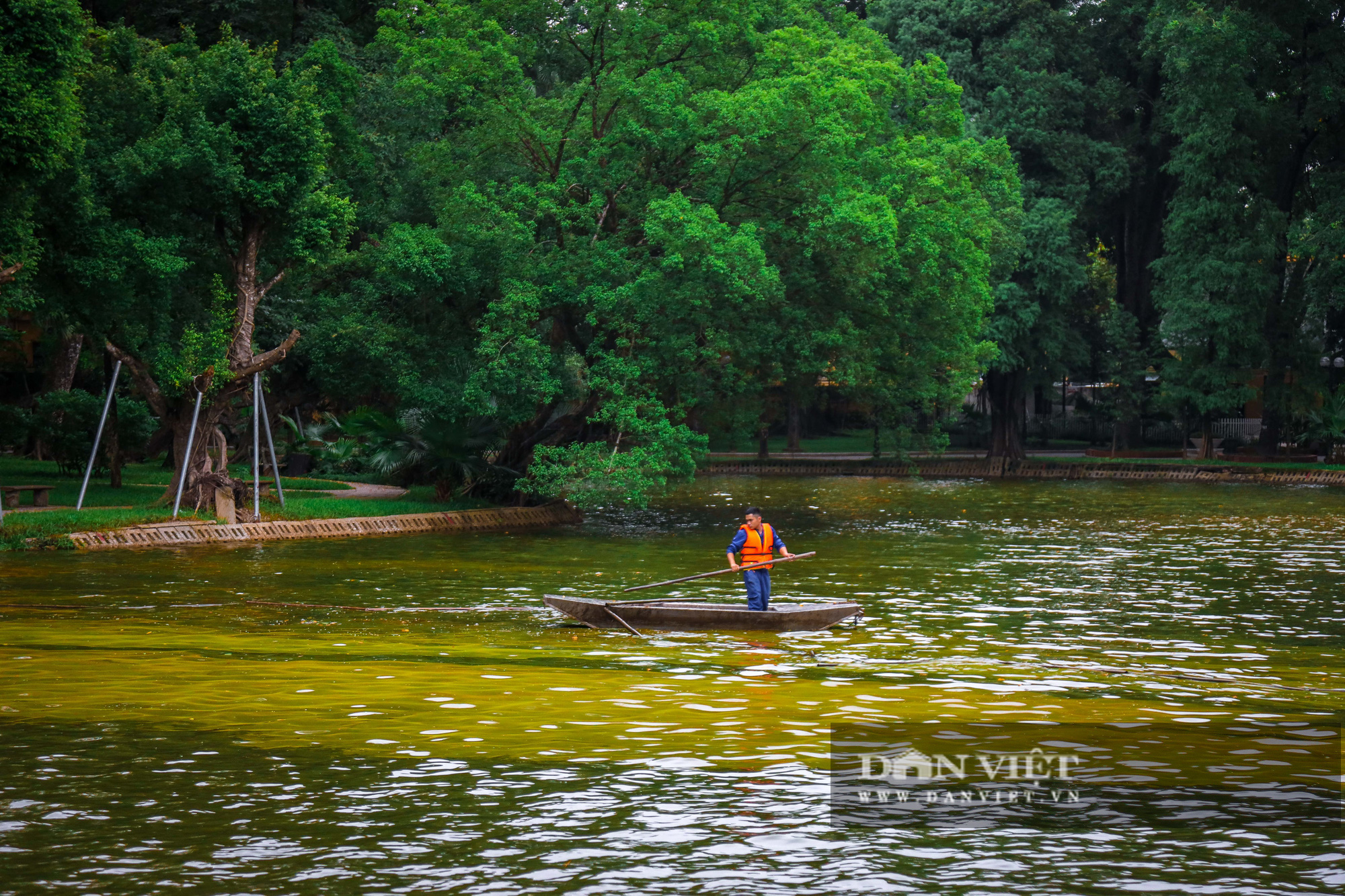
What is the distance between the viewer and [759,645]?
20234 mm

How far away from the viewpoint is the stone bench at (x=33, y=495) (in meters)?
34.3

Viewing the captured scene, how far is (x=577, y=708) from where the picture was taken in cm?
1562

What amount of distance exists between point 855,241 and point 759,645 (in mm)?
19720

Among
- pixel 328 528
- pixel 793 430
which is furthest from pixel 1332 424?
pixel 328 528

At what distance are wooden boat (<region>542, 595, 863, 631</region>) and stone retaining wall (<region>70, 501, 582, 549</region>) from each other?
13.6 meters

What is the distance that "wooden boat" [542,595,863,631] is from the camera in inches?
833

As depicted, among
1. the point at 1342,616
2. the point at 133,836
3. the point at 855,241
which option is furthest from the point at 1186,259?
the point at 133,836

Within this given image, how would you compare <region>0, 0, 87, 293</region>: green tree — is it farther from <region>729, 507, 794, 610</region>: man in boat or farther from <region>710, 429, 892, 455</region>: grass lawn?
<region>710, 429, 892, 455</region>: grass lawn

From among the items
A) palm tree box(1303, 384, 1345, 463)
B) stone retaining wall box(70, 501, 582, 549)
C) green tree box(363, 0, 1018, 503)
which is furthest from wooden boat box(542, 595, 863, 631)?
palm tree box(1303, 384, 1345, 463)

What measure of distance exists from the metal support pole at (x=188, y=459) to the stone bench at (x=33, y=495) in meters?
3.25

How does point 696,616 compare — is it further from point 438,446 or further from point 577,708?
point 438,446

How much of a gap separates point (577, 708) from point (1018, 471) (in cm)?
5018

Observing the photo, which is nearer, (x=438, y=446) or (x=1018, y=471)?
(x=438, y=446)

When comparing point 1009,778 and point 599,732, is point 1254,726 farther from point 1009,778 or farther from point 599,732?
point 599,732
